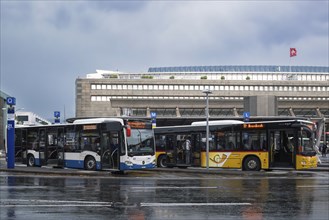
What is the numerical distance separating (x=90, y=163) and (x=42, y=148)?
4.89 meters

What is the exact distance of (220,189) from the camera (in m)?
16.8

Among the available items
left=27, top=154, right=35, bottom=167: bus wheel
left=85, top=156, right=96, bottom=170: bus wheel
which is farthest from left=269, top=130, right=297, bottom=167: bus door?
left=27, top=154, right=35, bottom=167: bus wheel

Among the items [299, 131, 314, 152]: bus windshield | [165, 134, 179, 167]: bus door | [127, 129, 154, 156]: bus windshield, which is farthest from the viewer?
[165, 134, 179, 167]: bus door

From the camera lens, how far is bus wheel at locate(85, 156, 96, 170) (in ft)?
84.3

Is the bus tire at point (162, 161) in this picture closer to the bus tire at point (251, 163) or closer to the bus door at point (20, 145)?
the bus tire at point (251, 163)

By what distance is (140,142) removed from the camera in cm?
2458

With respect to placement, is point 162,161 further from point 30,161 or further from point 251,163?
point 30,161

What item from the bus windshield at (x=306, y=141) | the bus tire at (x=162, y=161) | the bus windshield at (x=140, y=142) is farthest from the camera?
the bus tire at (x=162, y=161)

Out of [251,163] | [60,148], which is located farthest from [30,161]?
[251,163]

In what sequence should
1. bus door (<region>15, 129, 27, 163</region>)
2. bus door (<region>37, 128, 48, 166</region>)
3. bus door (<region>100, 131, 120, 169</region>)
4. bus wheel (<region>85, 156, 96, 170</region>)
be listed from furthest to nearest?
bus door (<region>15, 129, 27, 163</region>), bus door (<region>37, 128, 48, 166</region>), bus wheel (<region>85, 156, 96, 170</region>), bus door (<region>100, 131, 120, 169</region>)

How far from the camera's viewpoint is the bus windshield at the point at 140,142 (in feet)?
79.4

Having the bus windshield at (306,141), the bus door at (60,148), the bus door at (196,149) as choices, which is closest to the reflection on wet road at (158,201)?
the bus windshield at (306,141)

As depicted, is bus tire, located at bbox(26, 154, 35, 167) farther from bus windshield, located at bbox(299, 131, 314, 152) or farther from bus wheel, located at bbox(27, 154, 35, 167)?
bus windshield, located at bbox(299, 131, 314, 152)

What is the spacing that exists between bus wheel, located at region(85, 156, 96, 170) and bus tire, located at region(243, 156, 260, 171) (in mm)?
8468
